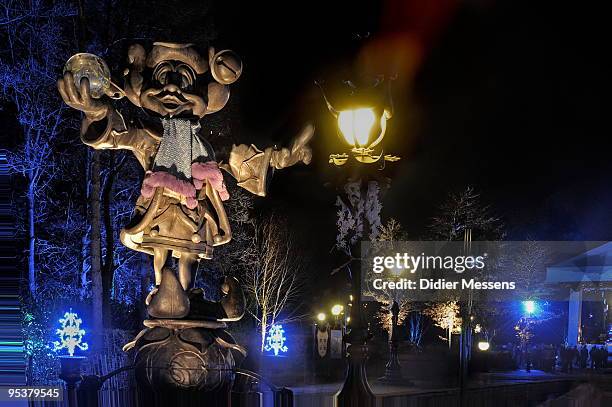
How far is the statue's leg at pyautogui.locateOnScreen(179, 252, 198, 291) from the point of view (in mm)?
8359

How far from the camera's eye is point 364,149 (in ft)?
19.2

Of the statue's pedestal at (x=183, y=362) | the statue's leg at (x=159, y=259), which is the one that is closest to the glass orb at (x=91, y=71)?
the statue's leg at (x=159, y=259)

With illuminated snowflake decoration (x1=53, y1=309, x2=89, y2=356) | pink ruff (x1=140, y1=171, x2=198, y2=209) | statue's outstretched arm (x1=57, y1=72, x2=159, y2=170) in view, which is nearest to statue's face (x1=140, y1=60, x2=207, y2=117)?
statue's outstretched arm (x1=57, y1=72, x2=159, y2=170)

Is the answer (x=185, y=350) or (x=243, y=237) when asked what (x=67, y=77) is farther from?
(x=243, y=237)

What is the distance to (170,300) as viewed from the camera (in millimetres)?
7883

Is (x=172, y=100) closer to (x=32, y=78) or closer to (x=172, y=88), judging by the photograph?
(x=172, y=88)

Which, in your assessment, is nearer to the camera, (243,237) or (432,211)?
(243,237)

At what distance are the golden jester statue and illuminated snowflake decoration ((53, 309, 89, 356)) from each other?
10840 mm

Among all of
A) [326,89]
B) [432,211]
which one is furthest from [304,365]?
[326,89]

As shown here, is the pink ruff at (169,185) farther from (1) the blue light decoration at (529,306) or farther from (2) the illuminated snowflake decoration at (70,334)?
(1) the blue light decoration at (529,306)

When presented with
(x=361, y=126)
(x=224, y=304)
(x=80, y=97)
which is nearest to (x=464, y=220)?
(x=224, y=304)

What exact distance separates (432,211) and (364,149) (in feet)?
112

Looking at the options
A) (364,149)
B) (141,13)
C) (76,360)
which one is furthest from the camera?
(141,13)

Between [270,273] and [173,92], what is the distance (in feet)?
67.9
